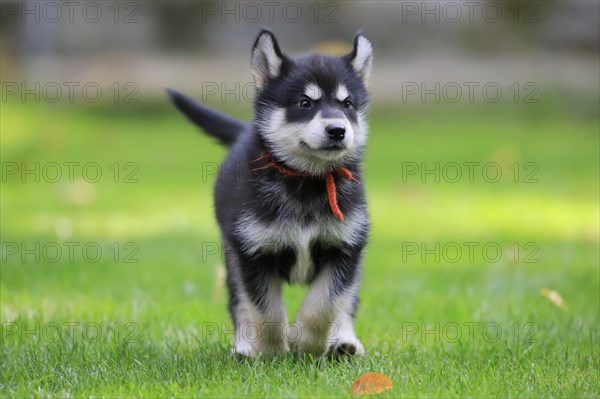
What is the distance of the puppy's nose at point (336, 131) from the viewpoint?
3.56 metres

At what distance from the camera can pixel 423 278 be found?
5680mm

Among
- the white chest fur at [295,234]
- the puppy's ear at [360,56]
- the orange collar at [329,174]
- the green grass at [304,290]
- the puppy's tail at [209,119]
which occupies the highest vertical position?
the puppy's ear at [360,56]

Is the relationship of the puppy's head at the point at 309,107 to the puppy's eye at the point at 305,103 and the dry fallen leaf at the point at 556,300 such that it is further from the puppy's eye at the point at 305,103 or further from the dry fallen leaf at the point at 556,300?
the dry fallen leaf at the point at 556,300

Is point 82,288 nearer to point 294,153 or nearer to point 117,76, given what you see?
point 294,153

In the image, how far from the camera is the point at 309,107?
3730mm

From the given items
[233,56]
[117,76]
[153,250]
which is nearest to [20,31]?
[117,76]

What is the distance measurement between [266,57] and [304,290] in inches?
72.5

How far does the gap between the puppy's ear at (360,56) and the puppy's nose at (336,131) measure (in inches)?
20.2

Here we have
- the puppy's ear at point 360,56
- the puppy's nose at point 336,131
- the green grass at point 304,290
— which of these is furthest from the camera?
the puppy's ear at point 360,56

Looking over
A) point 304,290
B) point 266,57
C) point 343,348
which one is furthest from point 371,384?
point 304,290

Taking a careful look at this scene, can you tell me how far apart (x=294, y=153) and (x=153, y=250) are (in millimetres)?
2859

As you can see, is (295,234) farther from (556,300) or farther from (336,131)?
(556,300)

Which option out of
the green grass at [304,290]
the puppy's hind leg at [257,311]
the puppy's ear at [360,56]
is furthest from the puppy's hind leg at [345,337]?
the puppy's ear at [360,56]

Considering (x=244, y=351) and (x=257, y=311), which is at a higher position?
(x=257, y=311)
